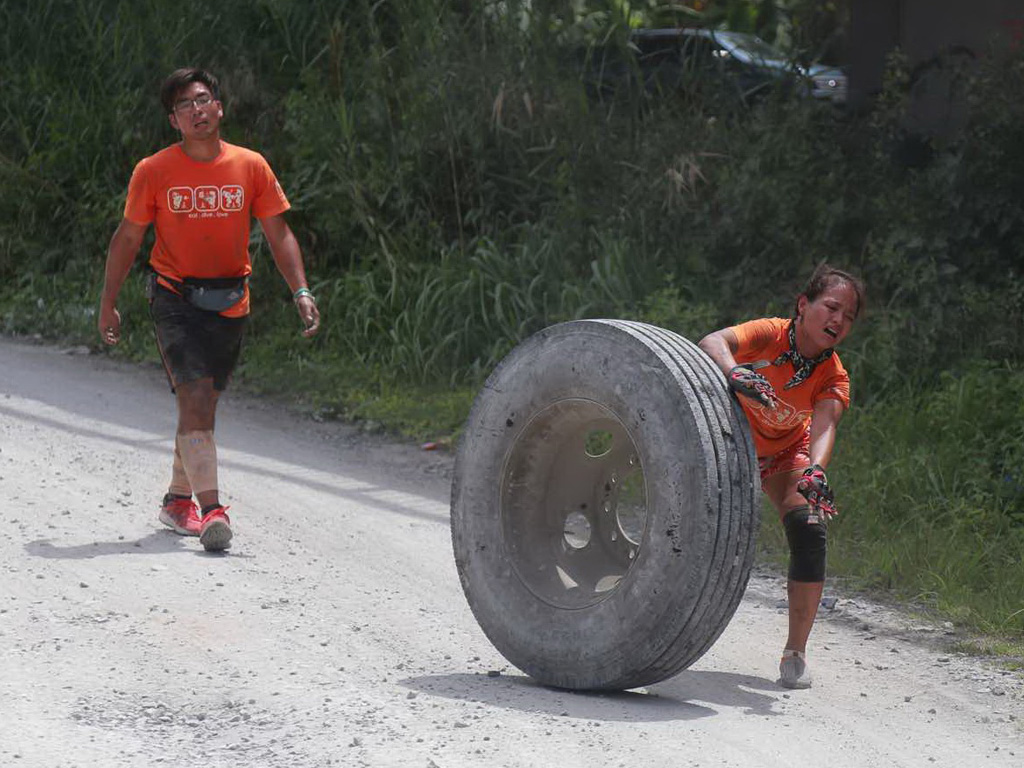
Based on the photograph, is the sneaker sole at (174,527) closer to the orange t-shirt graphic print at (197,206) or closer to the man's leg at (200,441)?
the man's leg at (200,441)

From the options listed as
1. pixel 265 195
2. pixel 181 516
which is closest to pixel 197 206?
pixel 265 195

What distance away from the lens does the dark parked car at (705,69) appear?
1115 cm

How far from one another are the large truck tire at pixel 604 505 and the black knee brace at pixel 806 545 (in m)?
0.51

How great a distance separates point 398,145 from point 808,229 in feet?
10.1

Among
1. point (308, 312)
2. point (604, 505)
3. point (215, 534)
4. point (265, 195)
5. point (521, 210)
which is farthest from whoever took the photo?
point (521, 210)

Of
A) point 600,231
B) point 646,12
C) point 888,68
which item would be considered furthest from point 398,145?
point 888,68

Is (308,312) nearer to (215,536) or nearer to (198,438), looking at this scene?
(198,438)

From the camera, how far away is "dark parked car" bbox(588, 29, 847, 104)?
11.1 metres

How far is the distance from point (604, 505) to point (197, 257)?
2.22m

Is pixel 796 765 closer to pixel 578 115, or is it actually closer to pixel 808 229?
pixel 808 229

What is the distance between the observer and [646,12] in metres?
12.4

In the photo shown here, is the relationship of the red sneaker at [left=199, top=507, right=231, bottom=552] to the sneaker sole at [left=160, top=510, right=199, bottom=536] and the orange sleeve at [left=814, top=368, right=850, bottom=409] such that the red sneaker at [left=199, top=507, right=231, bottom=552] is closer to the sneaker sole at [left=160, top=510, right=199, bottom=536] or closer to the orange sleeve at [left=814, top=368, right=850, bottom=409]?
the sneaker sole at [left=160, top=510, right=199, bottom=536]

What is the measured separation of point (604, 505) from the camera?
5.29 meters

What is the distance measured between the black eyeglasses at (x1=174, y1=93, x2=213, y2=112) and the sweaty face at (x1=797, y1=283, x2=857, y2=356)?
2.69 meters
